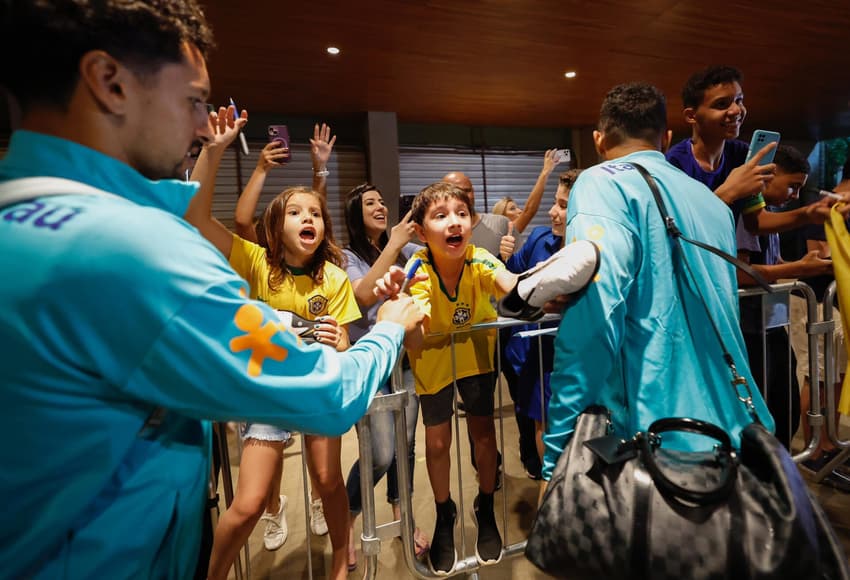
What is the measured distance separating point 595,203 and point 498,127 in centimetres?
748

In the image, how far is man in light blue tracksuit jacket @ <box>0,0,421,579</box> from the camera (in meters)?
0.64

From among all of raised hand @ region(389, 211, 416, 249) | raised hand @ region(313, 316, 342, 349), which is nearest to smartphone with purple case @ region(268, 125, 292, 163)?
raised hand @ region(389, 211, 416, 249)

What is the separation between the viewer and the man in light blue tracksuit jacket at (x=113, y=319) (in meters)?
0.64

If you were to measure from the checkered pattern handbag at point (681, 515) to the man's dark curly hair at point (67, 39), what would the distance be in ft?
3.94

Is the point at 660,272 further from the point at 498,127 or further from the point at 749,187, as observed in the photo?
the point at 498,127

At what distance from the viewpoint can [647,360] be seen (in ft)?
4.24

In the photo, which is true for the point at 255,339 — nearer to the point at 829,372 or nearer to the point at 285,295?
the point at 285,295

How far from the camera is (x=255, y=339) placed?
76 cm

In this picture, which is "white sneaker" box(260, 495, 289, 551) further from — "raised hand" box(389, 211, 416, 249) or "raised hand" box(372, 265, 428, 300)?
"raised hand" box(372, 265, 428, 300)

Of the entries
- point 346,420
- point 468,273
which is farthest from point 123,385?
point 468,273

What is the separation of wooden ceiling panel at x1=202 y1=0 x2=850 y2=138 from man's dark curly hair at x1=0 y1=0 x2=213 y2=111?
3.32 m

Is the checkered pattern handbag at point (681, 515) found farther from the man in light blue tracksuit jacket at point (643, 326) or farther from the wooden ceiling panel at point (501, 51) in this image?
the wooden ceiling panel at point (501, 51)

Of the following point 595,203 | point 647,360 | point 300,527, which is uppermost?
point 595,203

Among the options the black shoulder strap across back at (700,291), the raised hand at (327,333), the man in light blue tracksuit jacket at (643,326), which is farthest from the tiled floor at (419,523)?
the black shoulder strap across back at (700,291)
